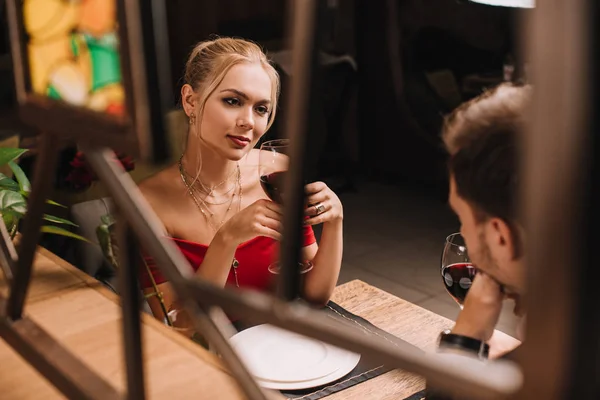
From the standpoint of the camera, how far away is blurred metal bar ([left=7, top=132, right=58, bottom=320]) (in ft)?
1.92

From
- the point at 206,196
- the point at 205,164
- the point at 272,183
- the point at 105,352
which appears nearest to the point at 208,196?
the point at 206,196

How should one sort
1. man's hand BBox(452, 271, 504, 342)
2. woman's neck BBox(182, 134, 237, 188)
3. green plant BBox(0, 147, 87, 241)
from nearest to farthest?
man's hand BBox(452, 271, 504, 342) < green plant BBox(0, 147, 87, 241) < woman's neck BBox(182, 134, 237, 188)

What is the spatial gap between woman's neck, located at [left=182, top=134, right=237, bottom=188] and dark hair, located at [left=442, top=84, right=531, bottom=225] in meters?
1.44

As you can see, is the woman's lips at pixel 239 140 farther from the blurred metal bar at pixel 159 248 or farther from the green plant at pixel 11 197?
the blurred metal bar at pixel 159 248

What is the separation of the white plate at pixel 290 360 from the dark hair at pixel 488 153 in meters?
0.69

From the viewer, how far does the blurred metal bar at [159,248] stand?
446 millimetres

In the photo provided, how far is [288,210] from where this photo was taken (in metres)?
0.36

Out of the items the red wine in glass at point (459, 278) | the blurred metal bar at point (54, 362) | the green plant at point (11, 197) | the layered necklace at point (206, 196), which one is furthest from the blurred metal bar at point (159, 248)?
the layered necklace at point (206, 196)

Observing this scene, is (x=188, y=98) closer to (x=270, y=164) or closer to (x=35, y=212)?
(x=270, y=164)

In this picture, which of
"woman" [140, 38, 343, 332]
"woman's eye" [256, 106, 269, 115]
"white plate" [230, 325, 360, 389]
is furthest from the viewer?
"woman's eye" [256, 106, 269, 115]

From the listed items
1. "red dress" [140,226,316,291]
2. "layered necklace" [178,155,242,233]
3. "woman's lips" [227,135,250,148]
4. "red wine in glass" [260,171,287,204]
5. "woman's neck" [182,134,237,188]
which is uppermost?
"woman's lips" [227,135,250,148]

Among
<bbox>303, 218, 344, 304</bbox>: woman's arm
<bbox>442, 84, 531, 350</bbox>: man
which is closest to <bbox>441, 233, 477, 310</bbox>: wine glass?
<bbox>303, 218, 344, 304</bbox>: woman's arm

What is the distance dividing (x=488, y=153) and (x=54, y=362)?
1.41ft

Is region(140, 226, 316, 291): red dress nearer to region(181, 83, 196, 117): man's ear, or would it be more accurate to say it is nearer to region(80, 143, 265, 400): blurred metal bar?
region(181, 83, 196, 117): man's ear
